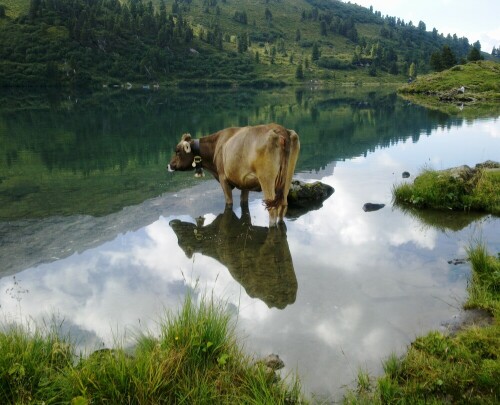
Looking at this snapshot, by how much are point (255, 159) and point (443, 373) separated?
8.06m

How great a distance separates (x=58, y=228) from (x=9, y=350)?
8.33m

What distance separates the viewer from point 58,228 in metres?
13.4

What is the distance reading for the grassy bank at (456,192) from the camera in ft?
47.7

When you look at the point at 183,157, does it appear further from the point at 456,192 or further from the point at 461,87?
the point at 461,87

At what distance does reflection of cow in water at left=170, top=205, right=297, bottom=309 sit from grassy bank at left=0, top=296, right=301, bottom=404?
9.48ft

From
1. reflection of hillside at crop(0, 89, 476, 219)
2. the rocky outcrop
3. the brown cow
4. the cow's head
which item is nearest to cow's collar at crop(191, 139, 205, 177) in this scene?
the brown cow

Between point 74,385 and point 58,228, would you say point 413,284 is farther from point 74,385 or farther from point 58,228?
point 58,228

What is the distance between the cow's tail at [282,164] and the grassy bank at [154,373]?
260 inches

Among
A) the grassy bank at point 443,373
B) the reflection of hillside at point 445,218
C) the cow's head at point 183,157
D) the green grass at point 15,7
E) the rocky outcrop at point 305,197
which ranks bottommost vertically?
the rocky outcrop at point 305,197

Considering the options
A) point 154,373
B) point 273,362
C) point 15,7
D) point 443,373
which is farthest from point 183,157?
point 15,7

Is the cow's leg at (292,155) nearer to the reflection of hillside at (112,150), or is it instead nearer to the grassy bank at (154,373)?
the reflection of hillside at (112,150)

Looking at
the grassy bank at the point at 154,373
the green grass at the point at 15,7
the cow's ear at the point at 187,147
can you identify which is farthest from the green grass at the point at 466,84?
the green grass at the point at 15,7

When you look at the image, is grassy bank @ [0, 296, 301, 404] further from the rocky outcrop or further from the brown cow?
the rocky outcrop

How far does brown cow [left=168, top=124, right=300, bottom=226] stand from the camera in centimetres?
1236
